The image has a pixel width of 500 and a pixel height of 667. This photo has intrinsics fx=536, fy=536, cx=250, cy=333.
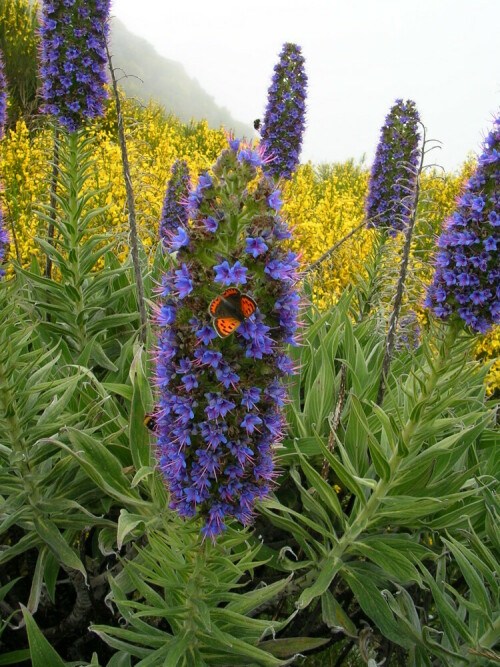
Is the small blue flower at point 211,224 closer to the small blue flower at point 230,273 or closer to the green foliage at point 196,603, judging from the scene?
the small blue flower at point 230,273

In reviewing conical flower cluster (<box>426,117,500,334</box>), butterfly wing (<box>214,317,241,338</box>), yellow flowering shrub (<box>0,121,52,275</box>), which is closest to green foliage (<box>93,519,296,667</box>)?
butterfly wing (<box>214,317,241,338</box>)

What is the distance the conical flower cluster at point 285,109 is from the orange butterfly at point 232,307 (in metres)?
3.84

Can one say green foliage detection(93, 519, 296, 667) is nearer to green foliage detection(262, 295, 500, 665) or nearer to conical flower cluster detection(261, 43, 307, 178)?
green foliage detection(262, 295, 500, 665)

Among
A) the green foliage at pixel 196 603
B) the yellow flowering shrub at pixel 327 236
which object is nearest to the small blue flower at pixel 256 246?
the green foliage at pixel 196 603

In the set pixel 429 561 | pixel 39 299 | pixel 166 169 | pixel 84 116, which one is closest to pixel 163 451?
pixel 429 561

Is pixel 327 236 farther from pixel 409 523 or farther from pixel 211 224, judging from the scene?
pixel 211 224

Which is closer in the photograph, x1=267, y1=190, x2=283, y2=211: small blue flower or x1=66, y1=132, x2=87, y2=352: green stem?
x1=267, y1=190, x2=283, y2=211: small blue flower

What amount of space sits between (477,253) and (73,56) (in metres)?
2.77

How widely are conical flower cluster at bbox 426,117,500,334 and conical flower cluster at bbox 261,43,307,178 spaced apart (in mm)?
2824

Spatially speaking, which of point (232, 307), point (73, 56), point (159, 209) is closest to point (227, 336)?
point (232, 307)

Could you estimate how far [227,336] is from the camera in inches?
53.0

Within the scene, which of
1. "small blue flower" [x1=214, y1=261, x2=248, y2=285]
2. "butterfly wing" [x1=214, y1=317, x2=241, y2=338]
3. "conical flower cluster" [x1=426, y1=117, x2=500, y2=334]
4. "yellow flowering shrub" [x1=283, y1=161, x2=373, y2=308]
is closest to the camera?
"butterfly wing" [x1=214, y1=317, x2=241, y2=338]

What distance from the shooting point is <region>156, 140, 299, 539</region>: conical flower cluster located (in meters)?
1.40

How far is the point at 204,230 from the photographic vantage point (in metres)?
1.41
